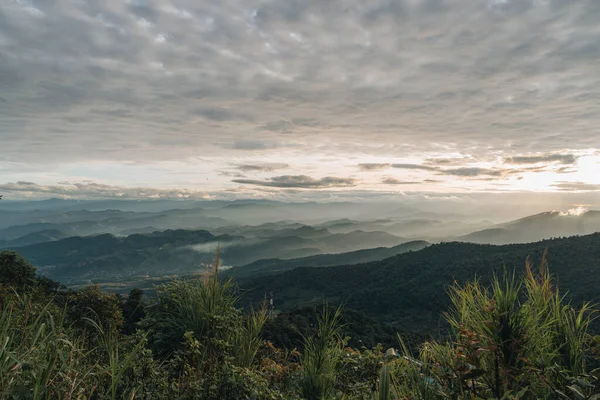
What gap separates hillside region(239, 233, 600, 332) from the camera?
222 ft

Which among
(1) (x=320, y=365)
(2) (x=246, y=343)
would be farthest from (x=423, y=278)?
(1) (x=320, y=365)

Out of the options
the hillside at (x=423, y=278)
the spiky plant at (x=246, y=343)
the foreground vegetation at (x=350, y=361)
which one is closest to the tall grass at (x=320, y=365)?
the foreground vegetation at (x=350, y=361)

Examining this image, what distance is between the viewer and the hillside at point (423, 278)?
222ft

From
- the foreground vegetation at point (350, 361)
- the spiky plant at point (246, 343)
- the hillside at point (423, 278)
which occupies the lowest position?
the hillside at point (423, 278)

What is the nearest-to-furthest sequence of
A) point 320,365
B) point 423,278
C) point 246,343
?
point 320,365, point 246,343, point 423,278

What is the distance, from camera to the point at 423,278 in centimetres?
8656

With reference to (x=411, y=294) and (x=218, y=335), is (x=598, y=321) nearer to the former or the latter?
(x=411, y=294)

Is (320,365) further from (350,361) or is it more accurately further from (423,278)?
(423,278)

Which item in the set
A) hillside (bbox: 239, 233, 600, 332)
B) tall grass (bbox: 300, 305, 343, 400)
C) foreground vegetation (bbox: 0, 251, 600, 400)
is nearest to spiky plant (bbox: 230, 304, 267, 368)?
foreground vegetation (bbox: 0, 251, 600, 400)

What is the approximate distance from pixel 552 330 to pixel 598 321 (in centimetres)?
5234

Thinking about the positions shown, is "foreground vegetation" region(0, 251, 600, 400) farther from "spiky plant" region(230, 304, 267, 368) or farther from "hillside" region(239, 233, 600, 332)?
"hillside" region(239, 233, 600, 332)

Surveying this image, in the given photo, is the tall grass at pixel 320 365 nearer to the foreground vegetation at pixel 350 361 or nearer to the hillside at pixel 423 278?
the foreground vegetation at pixel 350 361

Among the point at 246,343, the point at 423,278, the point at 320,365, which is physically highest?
the point at 320,365

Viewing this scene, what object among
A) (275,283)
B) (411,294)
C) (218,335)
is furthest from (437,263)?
(218,335)
